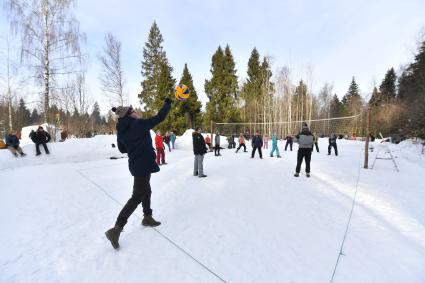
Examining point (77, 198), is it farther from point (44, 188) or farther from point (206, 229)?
point (206, 229)

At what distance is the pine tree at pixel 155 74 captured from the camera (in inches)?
1204

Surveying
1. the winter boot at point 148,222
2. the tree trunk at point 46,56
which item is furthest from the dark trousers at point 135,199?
the tree trunk at point 46,56

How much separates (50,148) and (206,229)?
39.5ft

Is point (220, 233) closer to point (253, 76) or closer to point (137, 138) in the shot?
point (137, 138)

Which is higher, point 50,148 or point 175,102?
point 175,102

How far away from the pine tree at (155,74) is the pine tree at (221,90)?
6.67m

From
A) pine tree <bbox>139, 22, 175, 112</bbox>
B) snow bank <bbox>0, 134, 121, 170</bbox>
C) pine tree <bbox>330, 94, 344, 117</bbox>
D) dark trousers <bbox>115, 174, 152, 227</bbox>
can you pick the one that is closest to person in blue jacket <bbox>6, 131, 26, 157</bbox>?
snow bank <bbox>0, 134, 121, 170</bbox>

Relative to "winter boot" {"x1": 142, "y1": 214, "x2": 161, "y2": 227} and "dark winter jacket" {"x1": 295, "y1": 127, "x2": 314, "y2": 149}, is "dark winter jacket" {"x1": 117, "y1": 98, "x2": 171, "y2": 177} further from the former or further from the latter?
"dark winter jacket" {"x1": 295, "y1": 127, "x2": 314, "y2": 149}

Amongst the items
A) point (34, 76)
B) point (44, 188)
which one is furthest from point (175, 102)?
point (44, 188)

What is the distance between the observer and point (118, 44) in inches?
909

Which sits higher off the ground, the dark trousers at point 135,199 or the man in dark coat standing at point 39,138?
the man in dark coat standing at point 39,138

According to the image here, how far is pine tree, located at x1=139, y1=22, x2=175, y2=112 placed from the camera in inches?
1204

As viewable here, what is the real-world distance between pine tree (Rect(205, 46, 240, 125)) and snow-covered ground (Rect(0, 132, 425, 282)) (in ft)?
93.5

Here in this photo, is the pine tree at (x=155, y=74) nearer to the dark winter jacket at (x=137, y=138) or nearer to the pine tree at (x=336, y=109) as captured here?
the dark winter jacket at (x=137, y=138)
